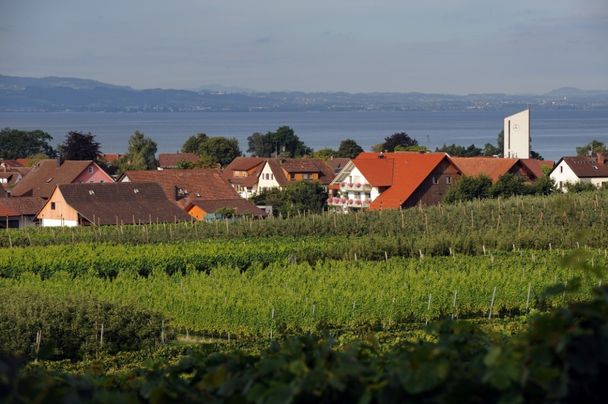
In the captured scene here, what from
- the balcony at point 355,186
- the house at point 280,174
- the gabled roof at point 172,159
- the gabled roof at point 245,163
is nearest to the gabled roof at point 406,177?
the balcony at point 355,186

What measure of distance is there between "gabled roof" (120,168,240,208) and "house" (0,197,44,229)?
7.74 m

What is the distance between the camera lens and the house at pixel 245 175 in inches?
2753

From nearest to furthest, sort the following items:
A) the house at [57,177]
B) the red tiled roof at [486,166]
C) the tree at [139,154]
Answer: the house at [57,177] < the red tiled roof at [486,166] < the tree at [139,154]

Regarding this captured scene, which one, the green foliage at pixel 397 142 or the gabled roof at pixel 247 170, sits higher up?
the green foliage at pixel 397 142

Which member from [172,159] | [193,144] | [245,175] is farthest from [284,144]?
[245,175]

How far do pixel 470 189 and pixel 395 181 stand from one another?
19.3 ft

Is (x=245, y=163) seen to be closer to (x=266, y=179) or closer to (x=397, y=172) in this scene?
(x=266, y=179)

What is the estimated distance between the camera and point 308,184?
54.2 m

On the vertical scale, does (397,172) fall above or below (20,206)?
above

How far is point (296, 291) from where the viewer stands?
79.7ft

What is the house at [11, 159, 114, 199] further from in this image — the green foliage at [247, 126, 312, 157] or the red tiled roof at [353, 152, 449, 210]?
the green foliage at [247, 126, 312, 157]

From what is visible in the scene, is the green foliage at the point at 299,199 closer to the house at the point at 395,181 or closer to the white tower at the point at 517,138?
the house at the point at 395,181

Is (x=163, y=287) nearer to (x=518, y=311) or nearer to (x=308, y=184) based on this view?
(x=518, y=311)

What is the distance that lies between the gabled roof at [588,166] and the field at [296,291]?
17.0 metres
